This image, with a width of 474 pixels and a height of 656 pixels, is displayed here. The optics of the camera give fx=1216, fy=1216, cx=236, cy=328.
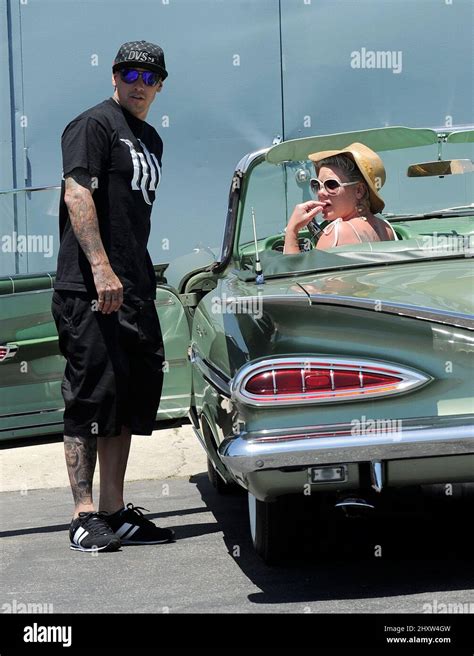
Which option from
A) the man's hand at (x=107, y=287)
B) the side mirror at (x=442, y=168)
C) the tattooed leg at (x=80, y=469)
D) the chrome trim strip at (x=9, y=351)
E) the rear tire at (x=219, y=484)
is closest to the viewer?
the man's hand at (x=107, y=287)

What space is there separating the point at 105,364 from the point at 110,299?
0.26m

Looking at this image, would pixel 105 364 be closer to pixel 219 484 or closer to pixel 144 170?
pixel 144 170

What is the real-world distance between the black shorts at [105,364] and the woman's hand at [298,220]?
24.3 inches

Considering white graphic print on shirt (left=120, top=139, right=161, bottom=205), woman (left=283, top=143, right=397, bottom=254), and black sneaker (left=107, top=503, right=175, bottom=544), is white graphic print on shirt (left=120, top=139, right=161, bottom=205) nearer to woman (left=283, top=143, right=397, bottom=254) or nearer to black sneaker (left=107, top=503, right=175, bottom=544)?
woman (left=283, top=143, right=397, bottom=254)

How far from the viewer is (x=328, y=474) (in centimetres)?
364

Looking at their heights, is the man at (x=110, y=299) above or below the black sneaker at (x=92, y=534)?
above

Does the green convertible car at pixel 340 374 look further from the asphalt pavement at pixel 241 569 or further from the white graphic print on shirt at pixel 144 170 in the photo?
the white graphic print on shirt at pixel 144 170

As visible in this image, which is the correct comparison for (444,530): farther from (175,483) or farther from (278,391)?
(175,483)

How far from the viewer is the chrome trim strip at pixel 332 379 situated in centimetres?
360

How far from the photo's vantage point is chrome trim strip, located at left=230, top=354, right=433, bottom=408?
11.8ft

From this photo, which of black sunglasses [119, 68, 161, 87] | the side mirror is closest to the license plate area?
black sunglasses [119, 68, 161, 87]

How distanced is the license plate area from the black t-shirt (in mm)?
1472

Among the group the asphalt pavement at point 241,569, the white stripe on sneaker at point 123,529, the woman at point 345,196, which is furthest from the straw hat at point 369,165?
the white stripe on sneaker at point 123,529

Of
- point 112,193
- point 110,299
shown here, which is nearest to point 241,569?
point 110,299
